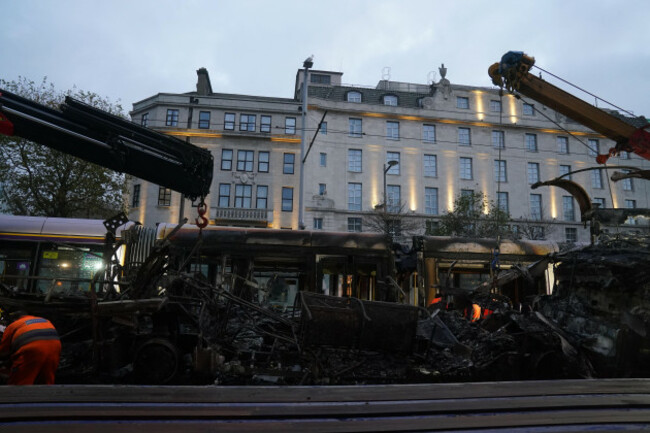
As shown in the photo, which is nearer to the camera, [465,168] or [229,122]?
[229,122]

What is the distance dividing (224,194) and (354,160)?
12.6 meters

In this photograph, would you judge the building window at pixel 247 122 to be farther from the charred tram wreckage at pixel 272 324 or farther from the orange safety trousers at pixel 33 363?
the orange safety trousers at pixel 33 363

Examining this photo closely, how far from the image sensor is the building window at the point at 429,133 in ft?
124

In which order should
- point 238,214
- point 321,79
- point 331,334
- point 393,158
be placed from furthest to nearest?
1. point 321,79
2. point 393,158
3. point 238,214
4. point 331,334

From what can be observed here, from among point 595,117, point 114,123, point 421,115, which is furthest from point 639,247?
point 421,115

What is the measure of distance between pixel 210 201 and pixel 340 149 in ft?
42.6

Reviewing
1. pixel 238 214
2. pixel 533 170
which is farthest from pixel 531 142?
pixel 238 214

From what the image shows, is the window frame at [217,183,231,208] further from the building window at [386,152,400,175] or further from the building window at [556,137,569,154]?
the building window at [556,137,569,154]

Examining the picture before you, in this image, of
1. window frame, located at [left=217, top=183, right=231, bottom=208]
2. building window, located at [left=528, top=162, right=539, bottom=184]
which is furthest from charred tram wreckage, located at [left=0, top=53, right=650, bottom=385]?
building window, located at [left=528, top=162, right=539, bottom=184]

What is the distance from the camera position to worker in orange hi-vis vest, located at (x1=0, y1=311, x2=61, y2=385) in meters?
4.64

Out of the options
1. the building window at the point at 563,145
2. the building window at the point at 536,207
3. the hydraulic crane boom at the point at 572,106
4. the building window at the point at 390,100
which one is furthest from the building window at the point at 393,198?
the hydraulic crane boom at the point at 572,106

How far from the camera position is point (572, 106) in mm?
10281

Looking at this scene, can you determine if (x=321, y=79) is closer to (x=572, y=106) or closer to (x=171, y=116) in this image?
(x=171, y=116)

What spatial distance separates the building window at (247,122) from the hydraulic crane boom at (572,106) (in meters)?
27.3
